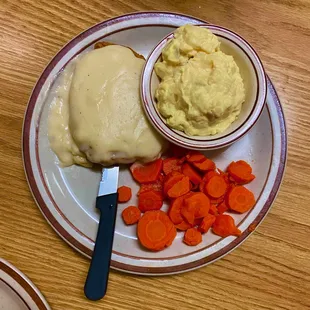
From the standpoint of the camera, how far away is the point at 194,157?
4.51 feet

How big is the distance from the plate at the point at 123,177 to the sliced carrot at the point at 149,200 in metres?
0.04

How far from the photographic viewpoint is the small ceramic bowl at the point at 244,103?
49.9 inches

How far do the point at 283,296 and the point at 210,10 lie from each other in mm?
863

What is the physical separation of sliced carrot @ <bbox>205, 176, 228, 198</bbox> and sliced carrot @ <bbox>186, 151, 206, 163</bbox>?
6cm

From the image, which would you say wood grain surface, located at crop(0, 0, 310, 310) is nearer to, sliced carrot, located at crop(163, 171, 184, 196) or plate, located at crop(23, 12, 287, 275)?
plate, located at crop(23, 12, 287, 275)

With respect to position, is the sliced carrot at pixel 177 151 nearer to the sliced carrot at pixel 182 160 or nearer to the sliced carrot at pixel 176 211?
the sliced carrot at pixel 182 160

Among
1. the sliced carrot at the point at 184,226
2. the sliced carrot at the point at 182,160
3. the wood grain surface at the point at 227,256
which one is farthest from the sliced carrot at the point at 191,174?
the wood grain surface at the point at 227,256

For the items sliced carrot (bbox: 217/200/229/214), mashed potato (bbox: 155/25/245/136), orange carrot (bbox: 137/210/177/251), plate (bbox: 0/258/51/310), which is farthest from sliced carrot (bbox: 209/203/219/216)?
plate (bbox: 0/258/51/310)

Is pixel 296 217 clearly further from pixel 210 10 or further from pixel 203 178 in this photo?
pixel 210 10

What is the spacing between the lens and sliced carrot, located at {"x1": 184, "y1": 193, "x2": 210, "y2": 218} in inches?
53.6

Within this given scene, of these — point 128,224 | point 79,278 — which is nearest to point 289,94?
point 128,224

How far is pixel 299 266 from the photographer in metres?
1.44

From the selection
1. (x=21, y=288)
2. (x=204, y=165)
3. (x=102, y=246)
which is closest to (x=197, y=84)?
(x=204, y=165)

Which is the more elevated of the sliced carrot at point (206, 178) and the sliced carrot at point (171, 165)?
the sliced carrot at point (171, 165)
